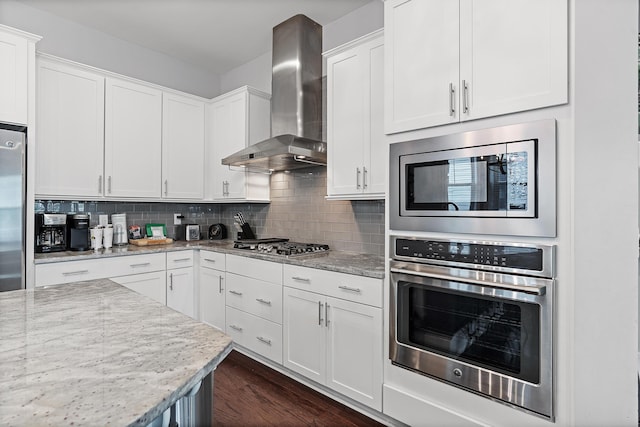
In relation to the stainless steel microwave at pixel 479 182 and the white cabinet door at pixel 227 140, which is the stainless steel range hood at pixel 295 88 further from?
the stainless steel microwave at pixel 479 182

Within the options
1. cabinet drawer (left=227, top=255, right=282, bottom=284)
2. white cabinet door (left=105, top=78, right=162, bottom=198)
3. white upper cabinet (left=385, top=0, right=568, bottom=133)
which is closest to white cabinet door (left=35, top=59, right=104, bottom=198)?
white cabinet door (left=105, top=78, right=162, bottom=198)

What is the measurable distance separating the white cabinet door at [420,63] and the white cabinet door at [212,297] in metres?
2.10

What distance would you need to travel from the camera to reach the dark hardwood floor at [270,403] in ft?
7.09

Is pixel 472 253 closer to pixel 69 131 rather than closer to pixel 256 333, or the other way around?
pixel 256 333

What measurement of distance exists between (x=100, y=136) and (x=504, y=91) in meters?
3.17

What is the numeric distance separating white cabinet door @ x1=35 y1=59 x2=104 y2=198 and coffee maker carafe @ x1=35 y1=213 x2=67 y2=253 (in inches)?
8.5

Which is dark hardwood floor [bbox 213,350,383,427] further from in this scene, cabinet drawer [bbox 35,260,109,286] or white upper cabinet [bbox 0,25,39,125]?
white upper cabinet [bbox 0,25,39,125]

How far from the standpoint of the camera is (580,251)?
1.44m

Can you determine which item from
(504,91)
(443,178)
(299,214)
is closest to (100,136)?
(299,214)

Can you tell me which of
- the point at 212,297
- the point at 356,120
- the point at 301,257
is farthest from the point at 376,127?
the point at 212,297

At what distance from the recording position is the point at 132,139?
3398 millimetres

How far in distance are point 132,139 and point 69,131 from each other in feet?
1.66

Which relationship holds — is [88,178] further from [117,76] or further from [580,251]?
[580,251]

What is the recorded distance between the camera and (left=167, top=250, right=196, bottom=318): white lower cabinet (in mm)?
3340
